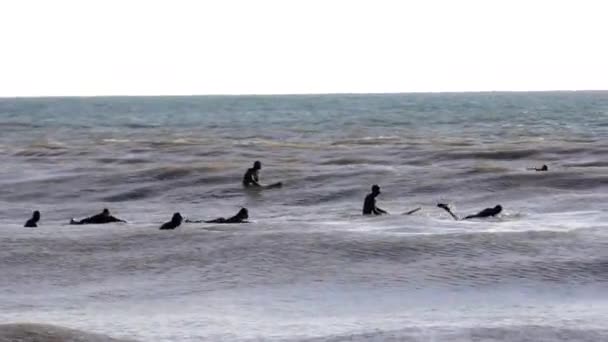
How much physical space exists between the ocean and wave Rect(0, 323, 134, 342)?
0.11 ft

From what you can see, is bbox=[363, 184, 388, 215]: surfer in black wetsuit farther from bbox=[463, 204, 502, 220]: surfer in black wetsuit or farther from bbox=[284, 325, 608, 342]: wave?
bbox=[284, 325, 608, 342]: wave

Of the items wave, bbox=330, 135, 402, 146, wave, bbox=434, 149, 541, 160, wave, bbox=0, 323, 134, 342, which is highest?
wave, bbox=330, 135, 402, 146

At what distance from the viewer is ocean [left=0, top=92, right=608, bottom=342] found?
13922 millimetres

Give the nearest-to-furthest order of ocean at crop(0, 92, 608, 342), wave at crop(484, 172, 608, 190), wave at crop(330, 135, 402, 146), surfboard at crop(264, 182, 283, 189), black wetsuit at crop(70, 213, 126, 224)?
ocean at crop(0, 92, 608, 342) → black wetsuit at crop(70, 213, 126, 224) → wave at crop(484, 172, 608, 190) → surfboard at crop(264, 182, 283, 189) → wave at crop(330, 135, 402, 146)

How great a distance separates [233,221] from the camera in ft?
77.7

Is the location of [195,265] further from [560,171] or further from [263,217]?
[560,171]

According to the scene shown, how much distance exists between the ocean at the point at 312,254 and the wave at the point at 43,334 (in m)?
0.03

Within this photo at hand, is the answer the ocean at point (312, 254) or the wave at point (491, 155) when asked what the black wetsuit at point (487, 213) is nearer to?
the ocean at point (312, 254)

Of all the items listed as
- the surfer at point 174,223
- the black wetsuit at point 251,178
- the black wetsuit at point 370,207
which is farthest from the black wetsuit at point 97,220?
the black wetsuit at point 251,178

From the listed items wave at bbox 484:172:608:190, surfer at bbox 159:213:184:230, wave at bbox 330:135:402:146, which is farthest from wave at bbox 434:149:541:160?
surfer at bbox 159:213:184:230

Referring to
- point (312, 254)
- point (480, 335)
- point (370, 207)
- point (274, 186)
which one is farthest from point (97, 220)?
point (480, 335)

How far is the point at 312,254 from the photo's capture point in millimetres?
19250

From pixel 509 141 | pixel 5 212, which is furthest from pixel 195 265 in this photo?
pixel 509 141

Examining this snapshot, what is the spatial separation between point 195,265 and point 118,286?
1855 mm
